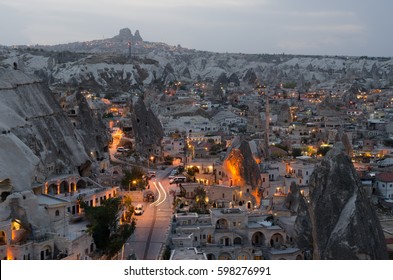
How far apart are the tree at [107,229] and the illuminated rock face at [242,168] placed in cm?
519

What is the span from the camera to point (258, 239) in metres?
15.7

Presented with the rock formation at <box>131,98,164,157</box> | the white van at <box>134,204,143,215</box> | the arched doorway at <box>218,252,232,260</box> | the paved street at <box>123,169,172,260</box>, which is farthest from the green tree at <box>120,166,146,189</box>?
the rock formation at <box>131,98,164,157</box>

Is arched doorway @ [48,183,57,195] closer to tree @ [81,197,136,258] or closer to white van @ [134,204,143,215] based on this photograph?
tree @ [81,197,136,258]

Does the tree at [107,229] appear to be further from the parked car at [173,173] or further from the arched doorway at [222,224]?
the parked car at [173,173]

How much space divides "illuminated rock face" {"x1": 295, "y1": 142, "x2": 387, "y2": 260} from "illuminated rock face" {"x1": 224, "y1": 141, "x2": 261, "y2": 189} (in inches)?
220

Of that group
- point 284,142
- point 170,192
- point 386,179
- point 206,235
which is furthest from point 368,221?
point 284,142

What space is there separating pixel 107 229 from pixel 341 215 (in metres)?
5.07

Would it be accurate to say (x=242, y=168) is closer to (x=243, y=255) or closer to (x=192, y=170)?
(x=192, y=170)

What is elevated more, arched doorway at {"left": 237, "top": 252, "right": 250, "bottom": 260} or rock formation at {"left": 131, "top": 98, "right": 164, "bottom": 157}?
rock formation at {"left": 131, "top": 98, "right": 164, "bottom": 157}

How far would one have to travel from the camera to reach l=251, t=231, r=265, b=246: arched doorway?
15562 millimetres

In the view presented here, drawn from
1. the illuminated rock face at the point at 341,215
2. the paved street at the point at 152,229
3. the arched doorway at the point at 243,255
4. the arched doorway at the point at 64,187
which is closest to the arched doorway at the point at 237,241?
the arched doorway at the point at 243,255

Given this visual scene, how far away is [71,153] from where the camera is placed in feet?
59.3

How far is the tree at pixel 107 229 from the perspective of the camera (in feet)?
43.2
